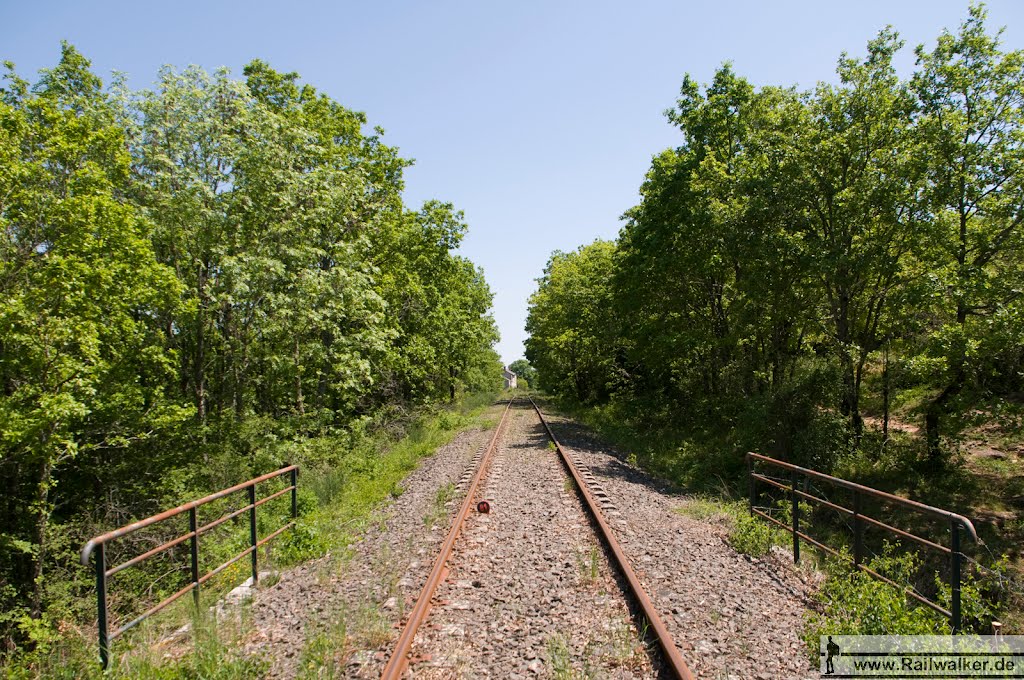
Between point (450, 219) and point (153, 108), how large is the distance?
1128 centimetres

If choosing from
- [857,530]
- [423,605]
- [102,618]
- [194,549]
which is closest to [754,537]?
[857,530]

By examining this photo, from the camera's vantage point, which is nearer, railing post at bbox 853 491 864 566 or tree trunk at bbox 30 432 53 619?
railing post at bbox 853 491 864 566

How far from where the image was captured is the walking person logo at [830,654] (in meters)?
4.19

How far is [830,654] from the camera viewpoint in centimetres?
434

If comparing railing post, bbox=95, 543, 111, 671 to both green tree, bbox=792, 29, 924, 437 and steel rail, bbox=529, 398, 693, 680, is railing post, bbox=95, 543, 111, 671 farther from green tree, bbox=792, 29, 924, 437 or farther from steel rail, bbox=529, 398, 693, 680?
green tree, bbox=792, 29, 924, 437

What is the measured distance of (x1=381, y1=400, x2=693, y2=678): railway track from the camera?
4406 mm

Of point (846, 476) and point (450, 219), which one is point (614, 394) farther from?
point (846, 476)

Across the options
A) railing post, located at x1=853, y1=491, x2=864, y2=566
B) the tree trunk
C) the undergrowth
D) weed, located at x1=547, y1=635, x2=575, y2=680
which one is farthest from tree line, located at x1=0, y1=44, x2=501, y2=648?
railing post, located at x1=853, y1=491, x2=864, y2=566

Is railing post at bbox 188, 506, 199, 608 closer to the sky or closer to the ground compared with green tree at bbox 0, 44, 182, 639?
closer to the ground

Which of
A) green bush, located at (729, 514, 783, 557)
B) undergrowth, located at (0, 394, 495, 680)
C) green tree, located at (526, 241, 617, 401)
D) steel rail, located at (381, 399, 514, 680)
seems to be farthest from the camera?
green tree, located at (526, 241, 617, 401)

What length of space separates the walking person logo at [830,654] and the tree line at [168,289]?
10.0 m

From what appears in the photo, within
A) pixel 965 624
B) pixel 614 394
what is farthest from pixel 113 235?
pixel 614 394

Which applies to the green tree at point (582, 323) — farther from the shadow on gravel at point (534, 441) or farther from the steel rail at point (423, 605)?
the steel rail at point (423, 605)

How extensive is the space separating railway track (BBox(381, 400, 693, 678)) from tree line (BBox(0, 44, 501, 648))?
6.55m
